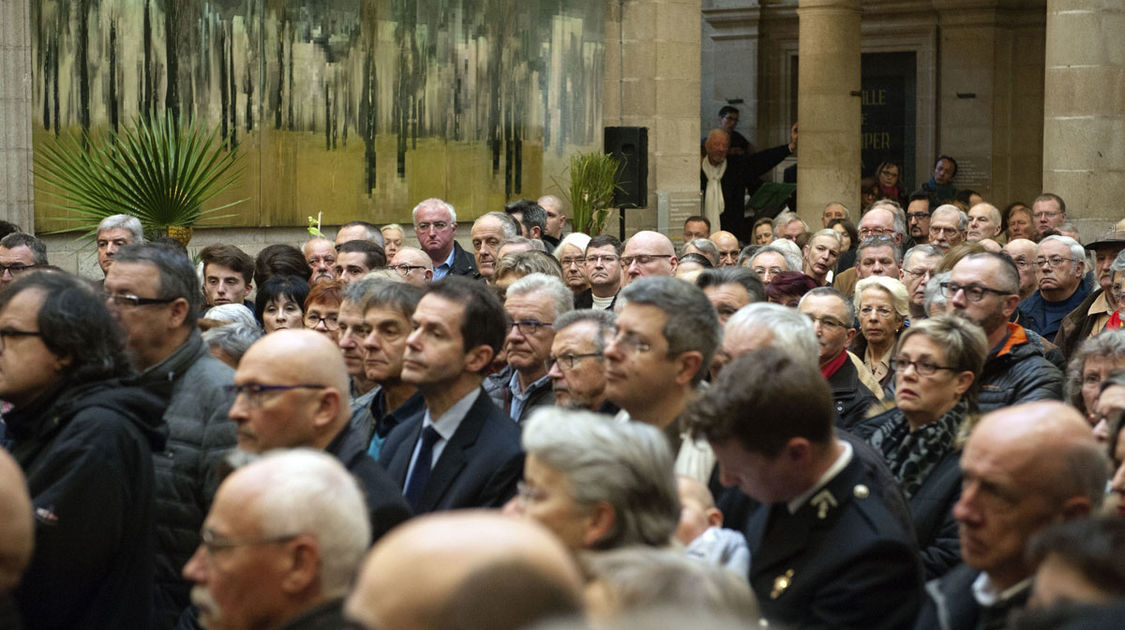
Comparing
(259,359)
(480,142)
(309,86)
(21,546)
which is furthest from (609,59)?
(21,546)

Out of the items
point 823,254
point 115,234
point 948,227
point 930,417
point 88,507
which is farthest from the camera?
point 948,227

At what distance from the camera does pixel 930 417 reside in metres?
5.37

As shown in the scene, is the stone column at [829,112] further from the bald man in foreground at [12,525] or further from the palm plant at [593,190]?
the bald man in foreground at [12,525]

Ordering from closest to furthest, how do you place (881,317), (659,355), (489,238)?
1. (659,355)
2. (881,317)
3. (489,238)

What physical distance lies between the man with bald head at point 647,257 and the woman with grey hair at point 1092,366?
13.5 feet

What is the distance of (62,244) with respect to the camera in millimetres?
12352

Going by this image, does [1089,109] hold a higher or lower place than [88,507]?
higher

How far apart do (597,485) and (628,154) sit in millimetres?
13943

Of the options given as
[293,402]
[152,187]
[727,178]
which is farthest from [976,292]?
[727,178]

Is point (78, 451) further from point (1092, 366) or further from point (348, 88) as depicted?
point (348, 88)

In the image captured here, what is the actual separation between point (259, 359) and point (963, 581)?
198 cm

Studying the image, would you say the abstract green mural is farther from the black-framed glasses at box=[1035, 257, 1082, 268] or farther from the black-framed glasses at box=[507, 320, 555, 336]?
the black-framed glasses at box=[1035, 257, 1082, 268]

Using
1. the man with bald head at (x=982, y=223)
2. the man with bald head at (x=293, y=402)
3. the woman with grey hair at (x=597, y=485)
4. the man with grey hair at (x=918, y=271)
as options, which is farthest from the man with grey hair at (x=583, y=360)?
the man with bald head at (x=982, y=223)

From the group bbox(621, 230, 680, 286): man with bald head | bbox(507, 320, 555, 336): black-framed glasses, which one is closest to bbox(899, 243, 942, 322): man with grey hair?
bbox(621, 230, 680, 286): man with bald head
